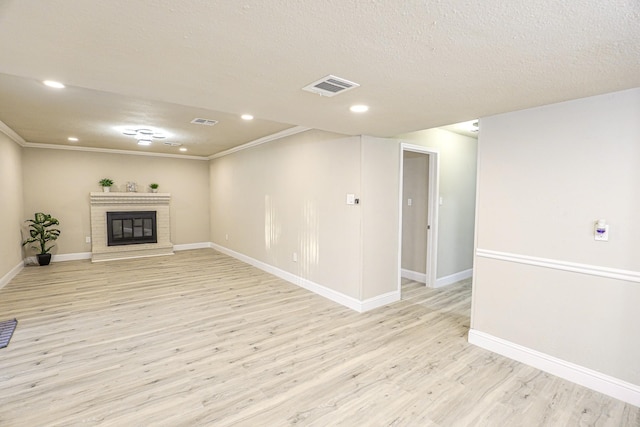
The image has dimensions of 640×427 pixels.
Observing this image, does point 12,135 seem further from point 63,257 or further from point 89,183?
point 63,257

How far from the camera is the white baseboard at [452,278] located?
4.94m

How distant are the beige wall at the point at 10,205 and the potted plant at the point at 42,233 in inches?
8.1

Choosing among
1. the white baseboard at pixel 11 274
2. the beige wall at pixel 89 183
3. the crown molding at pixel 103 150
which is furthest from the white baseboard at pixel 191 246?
the white baseboard at pixel 11 274

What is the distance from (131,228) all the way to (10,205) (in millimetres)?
2376

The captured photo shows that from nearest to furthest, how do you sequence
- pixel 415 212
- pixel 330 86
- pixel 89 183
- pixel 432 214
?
pixel 330 86 → pixel 432 214 → pixel 415 212 → pixel 89 183

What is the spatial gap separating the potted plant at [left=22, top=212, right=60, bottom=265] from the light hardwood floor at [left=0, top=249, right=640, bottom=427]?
6.51 feet

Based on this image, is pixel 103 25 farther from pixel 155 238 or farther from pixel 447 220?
pixel 155 238

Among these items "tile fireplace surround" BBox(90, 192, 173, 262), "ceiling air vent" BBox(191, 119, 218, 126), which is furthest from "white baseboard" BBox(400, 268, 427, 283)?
"tile fireplace surround" BBox(90, 192, 173, 262)

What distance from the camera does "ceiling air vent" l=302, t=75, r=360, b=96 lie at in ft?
6.59

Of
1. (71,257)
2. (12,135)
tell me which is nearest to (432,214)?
(12,135)

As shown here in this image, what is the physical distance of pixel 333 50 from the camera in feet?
5.25

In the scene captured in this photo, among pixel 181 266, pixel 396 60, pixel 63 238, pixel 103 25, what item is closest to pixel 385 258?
pixel 396 60

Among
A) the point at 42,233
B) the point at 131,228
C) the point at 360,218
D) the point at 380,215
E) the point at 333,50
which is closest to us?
the point at 333,50

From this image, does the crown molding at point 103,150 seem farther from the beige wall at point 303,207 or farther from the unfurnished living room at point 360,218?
the beige wall at point 303,207
